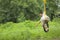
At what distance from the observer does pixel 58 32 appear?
7863 millimetres

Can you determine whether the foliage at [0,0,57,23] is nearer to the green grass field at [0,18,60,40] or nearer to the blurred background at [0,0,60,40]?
the blurred background at [0,0,60,40]

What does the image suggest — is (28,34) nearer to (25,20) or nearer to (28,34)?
(28,34)

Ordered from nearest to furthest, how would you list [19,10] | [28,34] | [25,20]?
[28,34] < [25,20] < [19,10]

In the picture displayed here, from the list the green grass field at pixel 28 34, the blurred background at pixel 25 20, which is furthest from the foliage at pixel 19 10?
the green grass field at pixel 28 34

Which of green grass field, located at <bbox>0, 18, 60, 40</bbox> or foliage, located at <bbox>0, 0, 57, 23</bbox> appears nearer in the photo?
green grass field, located at <bbox>0, 18, 60, 40</bbox>

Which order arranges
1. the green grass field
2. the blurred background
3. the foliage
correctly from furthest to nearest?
the foliage < the blurred background < the green grass field

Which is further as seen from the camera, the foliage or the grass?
the foliage

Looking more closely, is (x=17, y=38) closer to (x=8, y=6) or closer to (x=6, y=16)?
(x=8, y=6)

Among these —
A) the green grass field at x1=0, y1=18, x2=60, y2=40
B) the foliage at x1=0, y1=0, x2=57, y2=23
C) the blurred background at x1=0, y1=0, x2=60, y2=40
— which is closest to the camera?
the green grass field at x1=0, y1=18, x2=60, y2=40

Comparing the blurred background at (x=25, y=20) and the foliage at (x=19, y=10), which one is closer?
the blurred background at (x=25, y=20)

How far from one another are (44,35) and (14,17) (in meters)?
4.82

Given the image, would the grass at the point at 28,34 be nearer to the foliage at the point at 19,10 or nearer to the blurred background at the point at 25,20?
the blurred background at the point at 25,20

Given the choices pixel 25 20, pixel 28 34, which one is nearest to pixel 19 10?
pixel 25 20

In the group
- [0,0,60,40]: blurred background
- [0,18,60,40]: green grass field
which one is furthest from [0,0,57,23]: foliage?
[0,18,60,40]: green grass field
